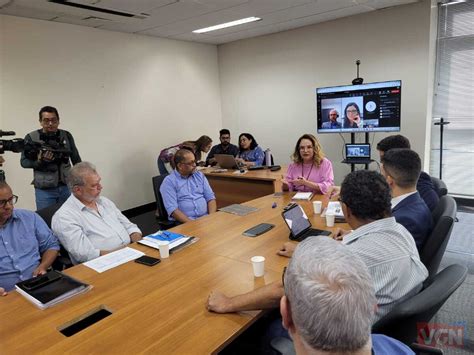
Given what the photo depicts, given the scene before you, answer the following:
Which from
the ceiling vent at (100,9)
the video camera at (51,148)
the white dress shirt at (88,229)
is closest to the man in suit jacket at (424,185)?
the white dress shirt at (88,229)

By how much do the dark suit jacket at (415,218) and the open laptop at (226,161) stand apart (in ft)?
10.5

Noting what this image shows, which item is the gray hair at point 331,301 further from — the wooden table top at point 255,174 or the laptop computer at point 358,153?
the laptop computer at point 358,153

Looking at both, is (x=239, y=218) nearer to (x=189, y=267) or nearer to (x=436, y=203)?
(x=189, y=267)

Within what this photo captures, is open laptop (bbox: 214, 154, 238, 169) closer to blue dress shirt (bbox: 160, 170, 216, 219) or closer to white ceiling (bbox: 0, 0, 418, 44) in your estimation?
blue dress shirt (bbox: 160, 170, 216, 219)

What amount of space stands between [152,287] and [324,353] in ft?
3.53

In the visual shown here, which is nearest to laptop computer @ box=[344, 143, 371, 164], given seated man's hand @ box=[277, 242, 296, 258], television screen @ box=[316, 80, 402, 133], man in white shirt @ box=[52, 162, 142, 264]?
television screen @ box=[316, 80, 402, 133]

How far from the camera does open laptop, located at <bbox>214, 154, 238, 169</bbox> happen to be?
Answer: 4.98 m

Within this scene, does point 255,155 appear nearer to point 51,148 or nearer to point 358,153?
point 358,153

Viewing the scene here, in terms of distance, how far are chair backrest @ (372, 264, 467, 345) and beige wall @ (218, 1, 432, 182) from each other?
13.8ft

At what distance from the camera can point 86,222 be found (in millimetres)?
2209

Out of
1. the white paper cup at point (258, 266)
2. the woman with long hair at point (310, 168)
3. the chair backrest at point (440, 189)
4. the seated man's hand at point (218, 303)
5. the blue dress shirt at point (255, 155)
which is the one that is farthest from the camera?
the blue dress shirt at point (255, 155)

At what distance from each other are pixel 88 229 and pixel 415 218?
1.97m

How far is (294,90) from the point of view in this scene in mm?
5953

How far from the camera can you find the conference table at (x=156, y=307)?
1.19 metres
